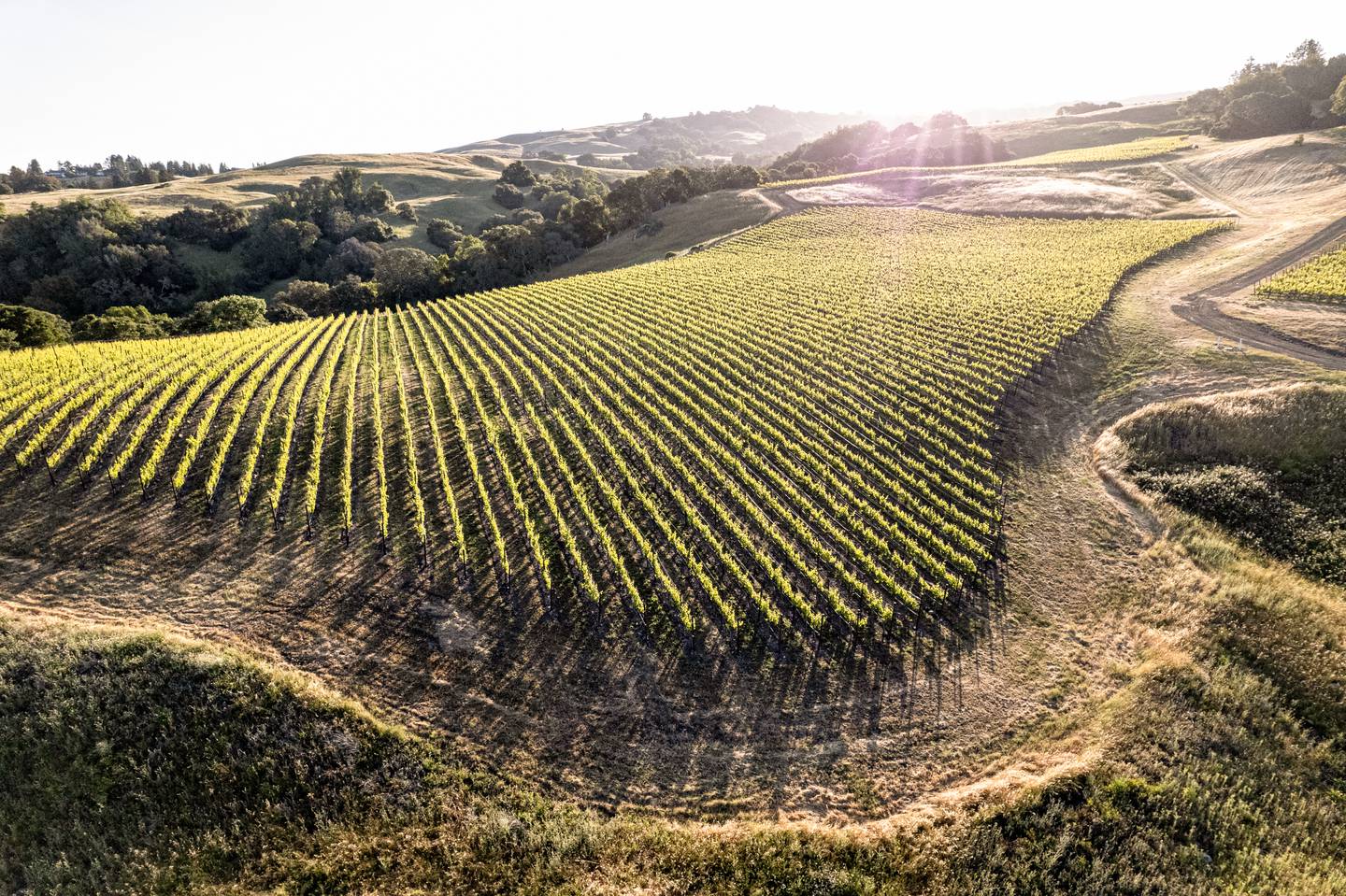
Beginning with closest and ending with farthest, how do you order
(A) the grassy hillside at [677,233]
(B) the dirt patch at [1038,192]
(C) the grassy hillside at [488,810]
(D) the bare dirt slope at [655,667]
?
(C) the grassy hillside at [488,810], (D) the bare dirt slope at [655,667], (B) the dirt patch at [1038,192], (A) the grassy hillside at [677,233]

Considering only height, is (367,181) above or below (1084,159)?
above

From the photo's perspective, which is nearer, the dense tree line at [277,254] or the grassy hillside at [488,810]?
the grassy hillside at [488,810]

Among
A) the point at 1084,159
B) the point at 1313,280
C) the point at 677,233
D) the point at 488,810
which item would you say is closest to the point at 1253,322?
the point at 1313,280

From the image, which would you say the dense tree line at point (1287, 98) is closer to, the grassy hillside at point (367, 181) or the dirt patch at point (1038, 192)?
the dirt patch at point (1038, 192)

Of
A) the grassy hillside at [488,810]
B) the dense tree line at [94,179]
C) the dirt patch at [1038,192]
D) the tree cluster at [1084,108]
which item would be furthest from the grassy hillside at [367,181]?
the tree cluster at [1084,108]

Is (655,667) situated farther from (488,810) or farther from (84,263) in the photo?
(84,263)

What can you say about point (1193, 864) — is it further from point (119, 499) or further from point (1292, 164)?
point (1292, 164)
